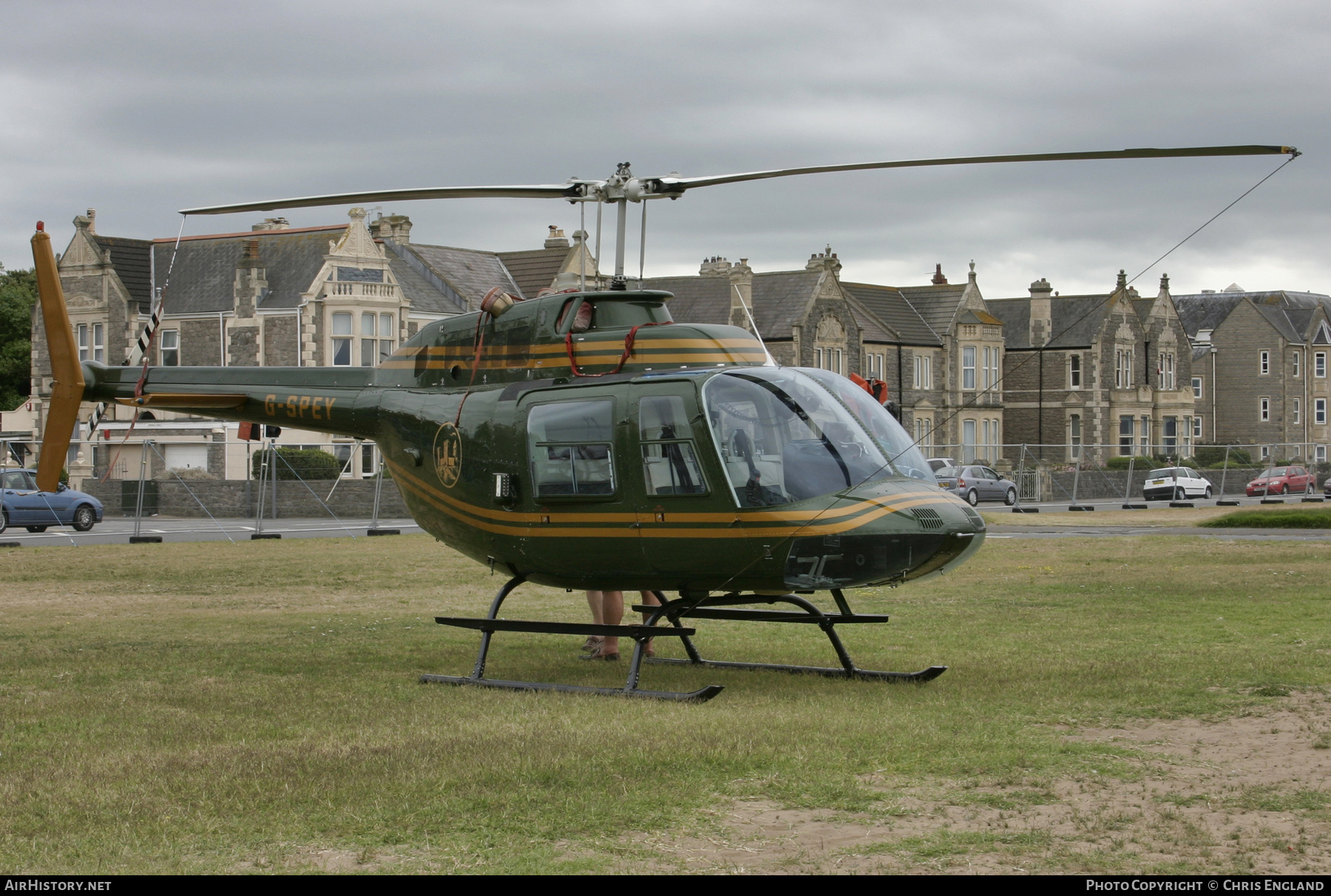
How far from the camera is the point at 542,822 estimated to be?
24.0 ft

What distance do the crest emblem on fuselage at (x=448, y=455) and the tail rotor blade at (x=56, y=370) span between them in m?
4.61

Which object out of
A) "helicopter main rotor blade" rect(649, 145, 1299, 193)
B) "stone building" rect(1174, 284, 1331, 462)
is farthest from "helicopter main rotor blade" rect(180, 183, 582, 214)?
"stone building" rect(1174, 284, 1331, 462)

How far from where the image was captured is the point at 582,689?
11625 mm

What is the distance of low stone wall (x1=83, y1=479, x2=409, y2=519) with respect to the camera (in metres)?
43.6

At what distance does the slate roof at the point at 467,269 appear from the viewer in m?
61.2

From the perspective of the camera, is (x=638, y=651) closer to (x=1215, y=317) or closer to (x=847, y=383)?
(x=847, y=383)

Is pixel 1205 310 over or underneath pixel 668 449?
over

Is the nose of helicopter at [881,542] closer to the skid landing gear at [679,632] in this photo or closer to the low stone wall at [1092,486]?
the skid landing gear at [679,632]

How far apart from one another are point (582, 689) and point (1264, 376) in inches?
3630

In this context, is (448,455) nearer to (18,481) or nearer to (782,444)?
(782,444)

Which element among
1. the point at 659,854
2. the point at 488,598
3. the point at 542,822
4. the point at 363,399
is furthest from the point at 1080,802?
the point at 488,598

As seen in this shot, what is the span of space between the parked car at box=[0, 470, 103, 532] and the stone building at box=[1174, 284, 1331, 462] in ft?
246

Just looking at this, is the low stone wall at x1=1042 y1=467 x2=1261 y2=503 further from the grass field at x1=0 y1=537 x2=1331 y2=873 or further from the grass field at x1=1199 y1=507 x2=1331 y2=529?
the grass field at x1=0 y1=537 x2=1331 y2=873

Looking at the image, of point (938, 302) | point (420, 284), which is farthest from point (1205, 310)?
point (420, 284)
